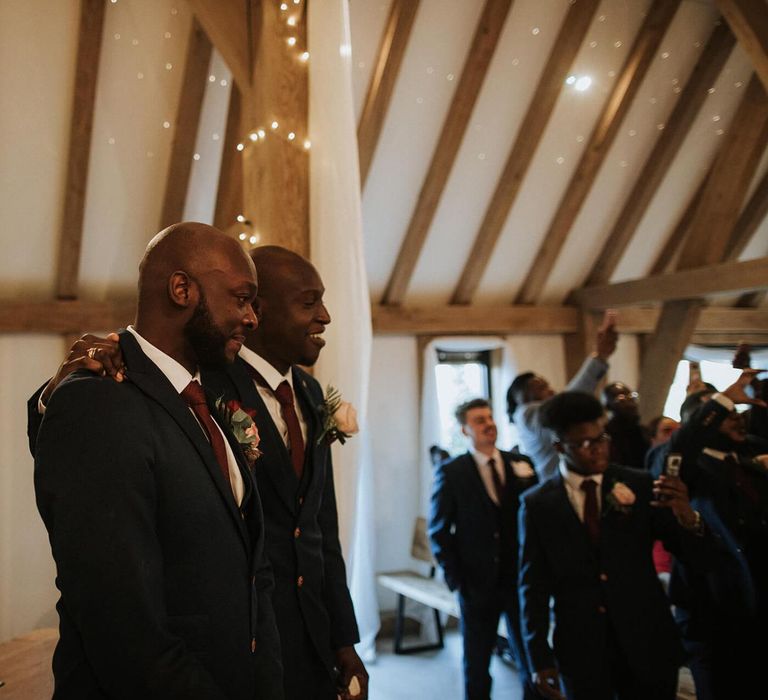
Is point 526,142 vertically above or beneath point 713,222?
above

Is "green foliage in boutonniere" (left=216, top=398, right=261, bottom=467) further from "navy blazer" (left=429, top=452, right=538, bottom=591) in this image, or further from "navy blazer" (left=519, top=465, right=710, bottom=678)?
"navy blazer" (left=429, top=452, right=538, bottom=591)

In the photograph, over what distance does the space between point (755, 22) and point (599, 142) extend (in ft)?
6.10

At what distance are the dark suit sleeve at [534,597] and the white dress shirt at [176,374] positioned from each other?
149 cm

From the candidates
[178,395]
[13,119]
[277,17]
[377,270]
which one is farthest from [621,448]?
[13,119]

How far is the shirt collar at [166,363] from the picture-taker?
128 cm

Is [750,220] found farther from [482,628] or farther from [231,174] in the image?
[482,628]

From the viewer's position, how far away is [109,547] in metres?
1.04

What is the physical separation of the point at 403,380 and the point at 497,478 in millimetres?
3167

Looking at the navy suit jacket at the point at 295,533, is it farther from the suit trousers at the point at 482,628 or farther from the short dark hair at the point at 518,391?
the short dark hair at the point at 518,391

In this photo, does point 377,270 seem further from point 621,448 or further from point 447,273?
point 621,448

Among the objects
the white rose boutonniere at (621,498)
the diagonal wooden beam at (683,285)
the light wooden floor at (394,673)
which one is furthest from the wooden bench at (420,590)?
the diagonal wooden beam at (683,285)

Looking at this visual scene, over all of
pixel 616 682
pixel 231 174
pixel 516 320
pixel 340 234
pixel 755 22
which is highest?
pixel 755 22

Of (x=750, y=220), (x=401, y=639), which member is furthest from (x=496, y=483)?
(x=750, y=220)

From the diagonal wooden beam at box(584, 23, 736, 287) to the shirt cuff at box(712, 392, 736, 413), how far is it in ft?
13.8
